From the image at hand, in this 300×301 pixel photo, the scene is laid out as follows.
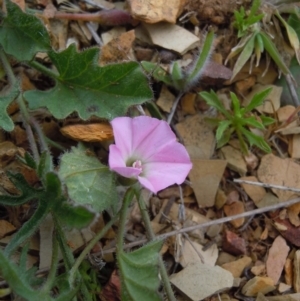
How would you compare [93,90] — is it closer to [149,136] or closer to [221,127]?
[149,136]

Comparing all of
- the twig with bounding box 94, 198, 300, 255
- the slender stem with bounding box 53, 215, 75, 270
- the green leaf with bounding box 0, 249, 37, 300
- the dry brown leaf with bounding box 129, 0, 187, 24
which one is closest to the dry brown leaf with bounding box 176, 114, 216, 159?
the twig with bounding box 94, 198, 300, 255

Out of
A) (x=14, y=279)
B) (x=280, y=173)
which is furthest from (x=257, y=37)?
(x=14, y=279)

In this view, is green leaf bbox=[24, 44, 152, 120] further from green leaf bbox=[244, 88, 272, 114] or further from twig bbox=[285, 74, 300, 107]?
twig bbox=[285, 74, 300, 107]

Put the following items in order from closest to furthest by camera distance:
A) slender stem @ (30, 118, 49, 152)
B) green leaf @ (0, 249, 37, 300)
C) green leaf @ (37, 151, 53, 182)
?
1. green leaf @ (0, 249, 37, 300)
2. green leaf @ (37, 151, 53, 182)
3. slender stem @ (30, 118, 49, 152)

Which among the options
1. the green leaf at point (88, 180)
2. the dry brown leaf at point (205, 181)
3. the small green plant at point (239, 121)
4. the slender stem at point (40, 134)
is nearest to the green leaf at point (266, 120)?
the small green plant at point (239, 121)

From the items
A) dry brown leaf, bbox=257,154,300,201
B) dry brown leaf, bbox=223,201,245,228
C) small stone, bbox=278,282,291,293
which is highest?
dry brown leaf, bbox=257,154,300,201

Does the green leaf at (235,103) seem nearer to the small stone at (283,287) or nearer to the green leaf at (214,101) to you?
the green leaf at (214,101)

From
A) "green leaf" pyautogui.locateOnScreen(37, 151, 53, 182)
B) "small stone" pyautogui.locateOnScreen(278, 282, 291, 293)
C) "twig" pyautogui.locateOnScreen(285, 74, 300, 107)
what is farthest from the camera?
"twig" pyautogui.locateOnScreen(285, 74, 300, 107)
